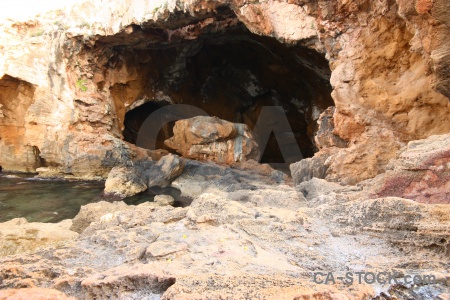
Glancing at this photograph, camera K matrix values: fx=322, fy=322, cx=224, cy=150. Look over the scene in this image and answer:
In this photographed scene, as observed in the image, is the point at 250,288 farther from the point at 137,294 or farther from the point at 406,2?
the point at 406,2

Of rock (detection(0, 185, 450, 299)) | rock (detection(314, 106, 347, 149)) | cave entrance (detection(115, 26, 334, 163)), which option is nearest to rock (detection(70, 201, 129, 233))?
rock (detection(0, 185, 450, 299))

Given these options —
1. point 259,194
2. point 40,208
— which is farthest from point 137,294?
point 40,208

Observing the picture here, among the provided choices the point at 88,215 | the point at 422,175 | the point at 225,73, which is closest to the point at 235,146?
the point at 225,73

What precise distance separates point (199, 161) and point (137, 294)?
9182mm

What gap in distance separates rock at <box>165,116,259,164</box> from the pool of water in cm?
219

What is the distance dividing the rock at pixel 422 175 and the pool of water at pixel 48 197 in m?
5.80

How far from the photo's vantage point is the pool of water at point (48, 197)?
7061 mm

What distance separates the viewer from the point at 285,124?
15266 mm

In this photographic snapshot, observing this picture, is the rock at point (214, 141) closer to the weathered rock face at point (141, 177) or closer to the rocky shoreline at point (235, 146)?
the rocky shoreline at point (235, 146)

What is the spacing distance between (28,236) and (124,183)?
441 centimetres

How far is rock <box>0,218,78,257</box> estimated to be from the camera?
14.8ft

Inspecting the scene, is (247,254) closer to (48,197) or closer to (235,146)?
(48,197)

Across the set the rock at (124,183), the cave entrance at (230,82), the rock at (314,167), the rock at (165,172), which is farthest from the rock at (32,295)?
the cave entrance at (230,82)

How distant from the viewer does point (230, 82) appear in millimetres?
15523
